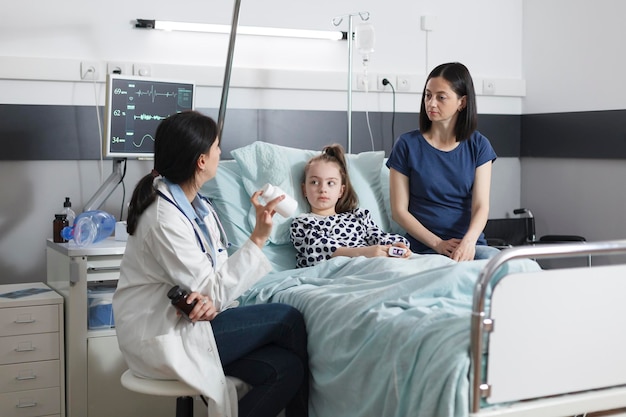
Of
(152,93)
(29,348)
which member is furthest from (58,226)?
(152,93)

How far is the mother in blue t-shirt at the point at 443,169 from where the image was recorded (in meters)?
3.48

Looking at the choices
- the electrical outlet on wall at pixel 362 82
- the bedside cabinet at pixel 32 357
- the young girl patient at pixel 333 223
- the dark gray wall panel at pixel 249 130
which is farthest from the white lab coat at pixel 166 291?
the electrical outlet on wall at pixel 362 82

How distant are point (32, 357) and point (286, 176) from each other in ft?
4.00

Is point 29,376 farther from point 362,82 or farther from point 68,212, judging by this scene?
point 362,82

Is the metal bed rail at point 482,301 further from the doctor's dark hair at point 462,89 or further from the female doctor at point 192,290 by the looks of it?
the doctor's dark hair at point 462,89

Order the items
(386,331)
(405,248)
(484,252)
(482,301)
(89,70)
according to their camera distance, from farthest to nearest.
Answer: (89,70) → (484,252) → (405,248) → (386,331) → (482,301)

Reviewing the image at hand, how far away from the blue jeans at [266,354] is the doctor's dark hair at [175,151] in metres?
0.45

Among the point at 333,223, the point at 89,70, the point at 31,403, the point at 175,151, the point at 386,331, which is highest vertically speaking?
the point at 89,70

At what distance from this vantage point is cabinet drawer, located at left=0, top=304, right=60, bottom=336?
3264 mm

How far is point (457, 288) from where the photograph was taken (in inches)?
102

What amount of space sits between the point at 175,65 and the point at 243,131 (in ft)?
1.55

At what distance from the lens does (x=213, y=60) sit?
425cm

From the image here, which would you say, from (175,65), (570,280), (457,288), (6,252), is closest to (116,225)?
(6,252)

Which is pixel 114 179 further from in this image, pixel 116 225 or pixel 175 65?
pixel 175 65
